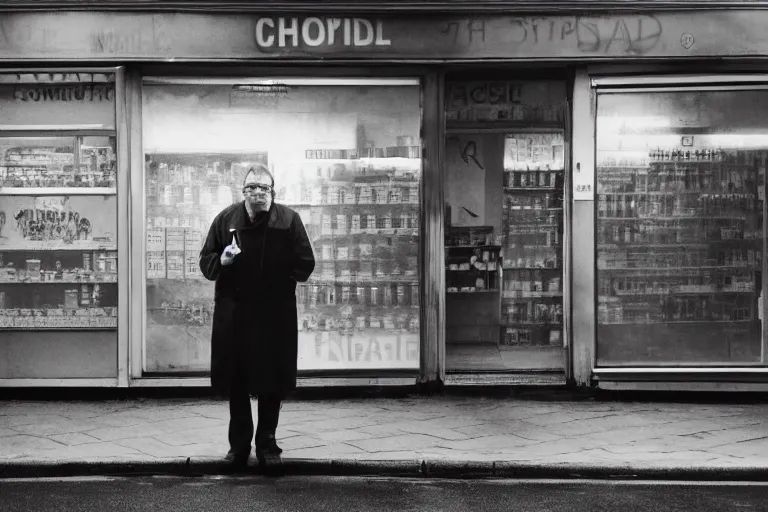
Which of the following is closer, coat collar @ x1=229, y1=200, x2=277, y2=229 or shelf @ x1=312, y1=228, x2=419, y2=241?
coat collar @ x1=229, y1=200, x2=277, y2=229

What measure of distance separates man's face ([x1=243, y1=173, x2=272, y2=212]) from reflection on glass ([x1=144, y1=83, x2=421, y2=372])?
3103 millimetres

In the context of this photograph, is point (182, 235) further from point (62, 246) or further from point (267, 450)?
point (267, 450)

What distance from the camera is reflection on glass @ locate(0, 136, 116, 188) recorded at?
10281mm

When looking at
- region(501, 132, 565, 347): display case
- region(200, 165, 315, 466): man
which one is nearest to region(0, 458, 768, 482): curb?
region(200, 165, 315, 466): man

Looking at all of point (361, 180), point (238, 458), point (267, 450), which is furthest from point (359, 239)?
point (238, 458)

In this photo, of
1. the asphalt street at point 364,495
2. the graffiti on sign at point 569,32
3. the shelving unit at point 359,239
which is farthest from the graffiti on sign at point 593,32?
the asphalt street at point 364,495

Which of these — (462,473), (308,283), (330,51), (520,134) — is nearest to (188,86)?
(330,51)

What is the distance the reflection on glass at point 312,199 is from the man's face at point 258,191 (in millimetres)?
3103

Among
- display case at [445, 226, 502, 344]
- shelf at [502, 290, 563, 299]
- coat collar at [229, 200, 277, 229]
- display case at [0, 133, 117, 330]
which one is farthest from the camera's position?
display case at [445, 226, 502, 344]

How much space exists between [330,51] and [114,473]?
4.66 meters

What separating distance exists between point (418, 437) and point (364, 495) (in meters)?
1.66

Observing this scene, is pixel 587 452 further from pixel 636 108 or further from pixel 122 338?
pixel 122 338

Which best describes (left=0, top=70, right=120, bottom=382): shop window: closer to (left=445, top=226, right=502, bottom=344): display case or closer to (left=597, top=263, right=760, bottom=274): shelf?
(left=445, top=226, right=502, bottom=344): display case

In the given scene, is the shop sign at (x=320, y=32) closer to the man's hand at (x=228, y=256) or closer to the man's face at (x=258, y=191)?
the man's face at (x=258, y=191)
